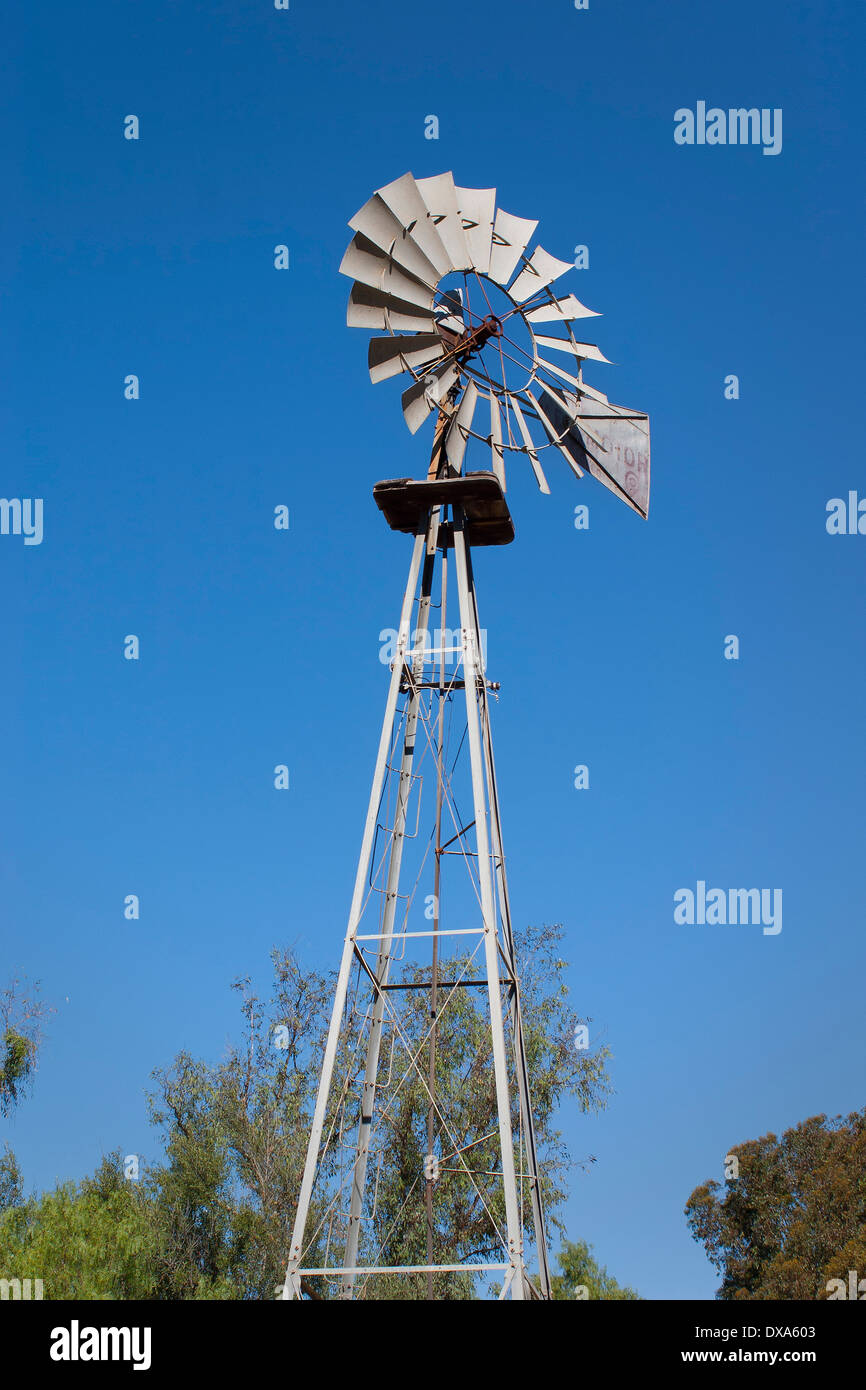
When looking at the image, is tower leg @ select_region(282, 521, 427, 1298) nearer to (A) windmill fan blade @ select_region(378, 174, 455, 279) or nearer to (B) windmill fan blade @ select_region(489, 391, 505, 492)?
(B) windmill fan blade @ select_region(489, 391, 505, 492)

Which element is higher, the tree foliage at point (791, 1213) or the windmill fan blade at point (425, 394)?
the windmill fan blade at point (425, 394)

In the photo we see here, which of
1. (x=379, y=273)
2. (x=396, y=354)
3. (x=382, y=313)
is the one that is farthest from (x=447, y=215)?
(x=396, y=354)

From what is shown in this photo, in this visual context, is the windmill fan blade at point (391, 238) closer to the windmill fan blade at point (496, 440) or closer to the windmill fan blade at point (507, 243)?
the windmill fan blade at point (507, 243)

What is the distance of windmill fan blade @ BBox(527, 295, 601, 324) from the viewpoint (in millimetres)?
11836

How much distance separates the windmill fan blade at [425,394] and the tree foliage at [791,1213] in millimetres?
18063

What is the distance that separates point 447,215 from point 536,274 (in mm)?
952

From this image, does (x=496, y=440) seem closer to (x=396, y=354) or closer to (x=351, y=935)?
(x=396, y=354)

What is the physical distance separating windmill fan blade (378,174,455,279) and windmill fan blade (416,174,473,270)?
70 mm

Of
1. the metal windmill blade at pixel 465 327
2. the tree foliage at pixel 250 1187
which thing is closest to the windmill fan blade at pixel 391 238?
the metal windmill blade at pixel 465 327

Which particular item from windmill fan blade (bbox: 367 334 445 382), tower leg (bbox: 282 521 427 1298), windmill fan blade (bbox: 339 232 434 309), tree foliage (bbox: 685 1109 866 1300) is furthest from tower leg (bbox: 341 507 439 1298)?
tree foliage (bbox: 685 1109 866 1300)

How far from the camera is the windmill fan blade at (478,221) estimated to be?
11789 mm
